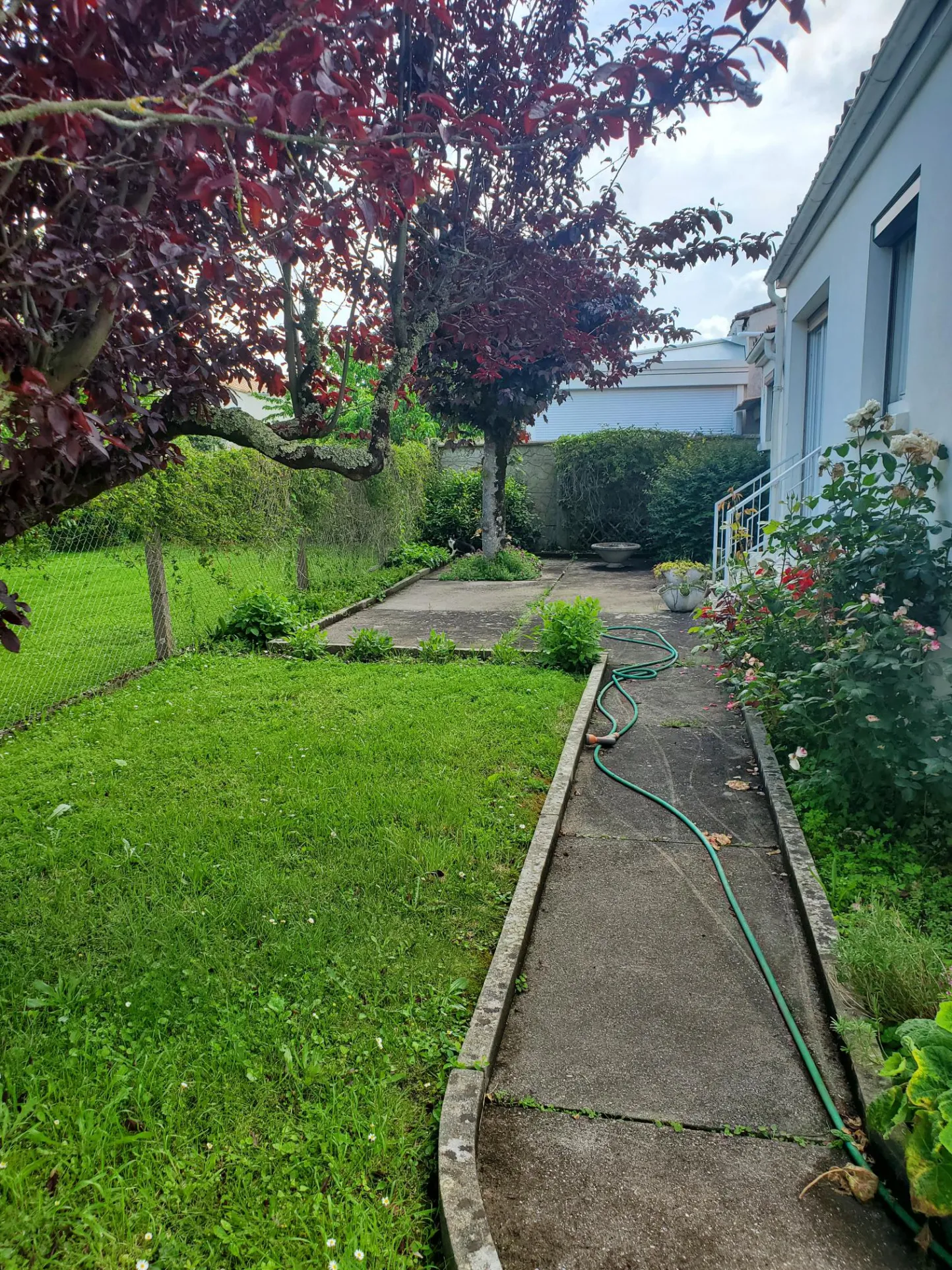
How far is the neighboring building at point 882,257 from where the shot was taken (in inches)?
162

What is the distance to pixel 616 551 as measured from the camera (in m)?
14.6

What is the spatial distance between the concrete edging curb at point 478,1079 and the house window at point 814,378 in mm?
5976

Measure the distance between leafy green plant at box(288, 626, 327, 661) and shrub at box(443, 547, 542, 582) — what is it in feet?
17.3

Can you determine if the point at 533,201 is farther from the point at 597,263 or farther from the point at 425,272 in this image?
the point at 597,263

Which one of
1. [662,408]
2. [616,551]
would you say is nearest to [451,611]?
[616,551]

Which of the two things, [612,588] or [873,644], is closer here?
[873,644]

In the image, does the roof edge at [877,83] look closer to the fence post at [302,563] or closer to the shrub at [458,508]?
the fence post at [302,563]

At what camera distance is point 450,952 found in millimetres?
3176

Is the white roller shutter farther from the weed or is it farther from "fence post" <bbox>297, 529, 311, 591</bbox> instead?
the weed

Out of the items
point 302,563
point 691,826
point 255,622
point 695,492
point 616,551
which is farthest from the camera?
point 616,551

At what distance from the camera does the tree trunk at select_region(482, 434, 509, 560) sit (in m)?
13.5

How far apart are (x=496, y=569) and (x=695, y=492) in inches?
145

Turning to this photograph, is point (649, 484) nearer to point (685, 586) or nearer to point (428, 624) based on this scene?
point (685, 586)

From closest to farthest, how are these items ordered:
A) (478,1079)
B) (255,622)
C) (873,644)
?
(478,1079)
(873,644)
(255,622)
